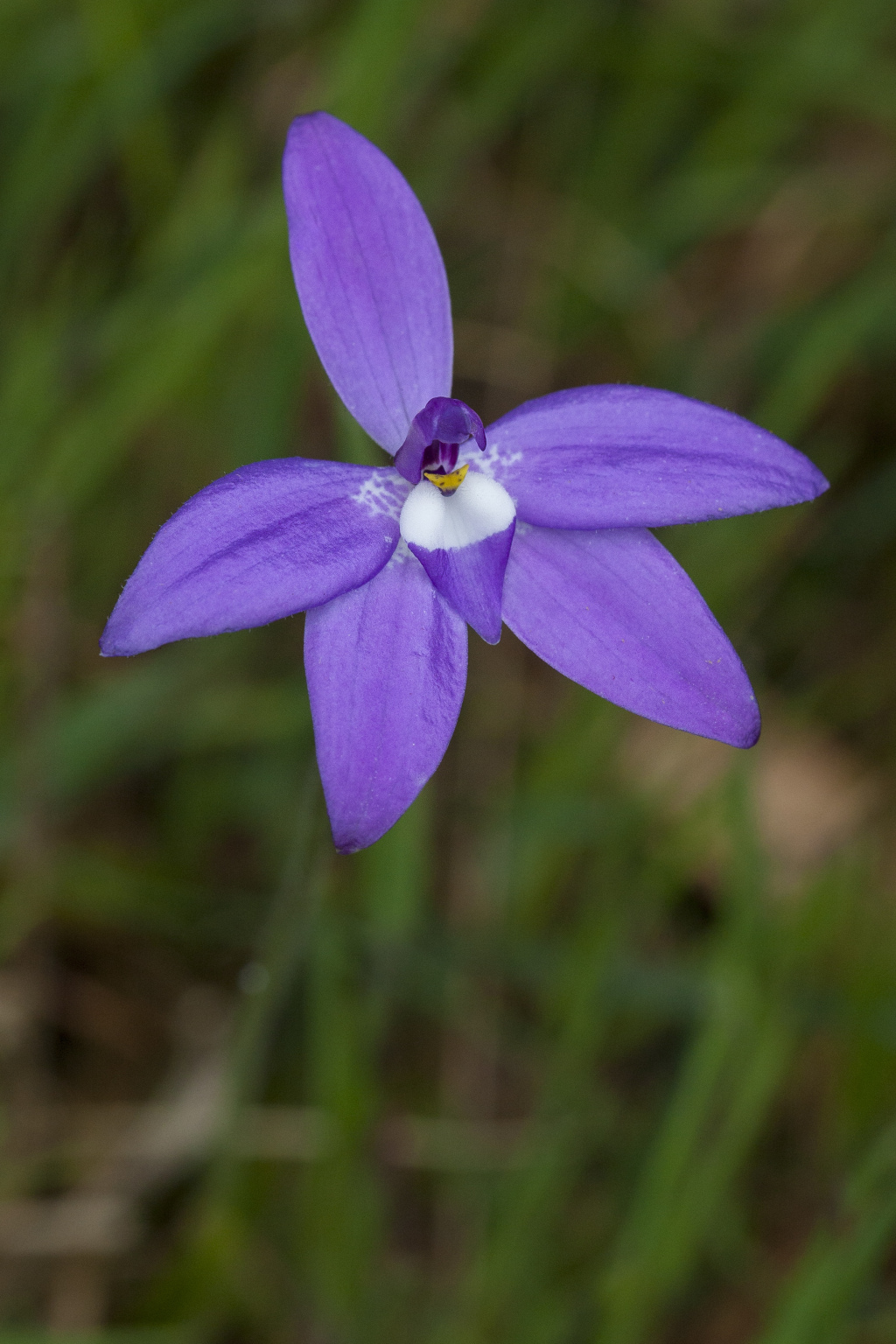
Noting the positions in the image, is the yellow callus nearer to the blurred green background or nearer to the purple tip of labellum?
the purple tip of labellum

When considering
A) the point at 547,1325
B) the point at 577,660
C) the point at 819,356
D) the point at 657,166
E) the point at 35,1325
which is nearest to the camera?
the point at 577,660

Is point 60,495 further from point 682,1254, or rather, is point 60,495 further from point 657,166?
point 657,166

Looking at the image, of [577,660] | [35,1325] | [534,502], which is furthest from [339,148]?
[35,1325]

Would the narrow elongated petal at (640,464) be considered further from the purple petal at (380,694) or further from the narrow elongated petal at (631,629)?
the purple petal at (380,694)

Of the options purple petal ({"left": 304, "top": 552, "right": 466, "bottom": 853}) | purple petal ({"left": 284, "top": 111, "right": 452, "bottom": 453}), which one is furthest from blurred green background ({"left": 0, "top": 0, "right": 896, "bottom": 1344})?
purple petal ({"left": 284, "top": 111, "right": 452, "bottom": 453})

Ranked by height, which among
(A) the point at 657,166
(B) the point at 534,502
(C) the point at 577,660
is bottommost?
(C) the point at 577,660

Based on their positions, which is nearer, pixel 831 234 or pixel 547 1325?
pixel 547 1325

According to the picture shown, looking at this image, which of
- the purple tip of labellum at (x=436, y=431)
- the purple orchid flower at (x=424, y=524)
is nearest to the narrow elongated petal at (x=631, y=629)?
the purple orchid flower at (x=424, y=524)
